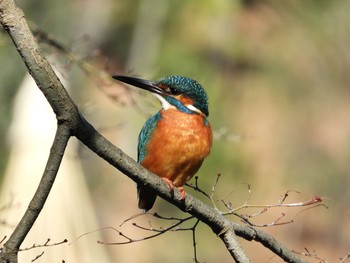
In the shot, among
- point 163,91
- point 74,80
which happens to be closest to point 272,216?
point 74,80

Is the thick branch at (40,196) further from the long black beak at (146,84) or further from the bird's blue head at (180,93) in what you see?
the bird's blue head at (180,93)

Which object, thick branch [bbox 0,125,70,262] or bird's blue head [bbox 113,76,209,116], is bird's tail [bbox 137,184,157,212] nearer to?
bird's blue head [bbox 113,76,209,116]

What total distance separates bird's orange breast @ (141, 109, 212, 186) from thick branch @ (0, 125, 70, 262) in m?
1.11

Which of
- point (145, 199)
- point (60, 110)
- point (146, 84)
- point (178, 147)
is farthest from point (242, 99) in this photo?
point (60, 110)

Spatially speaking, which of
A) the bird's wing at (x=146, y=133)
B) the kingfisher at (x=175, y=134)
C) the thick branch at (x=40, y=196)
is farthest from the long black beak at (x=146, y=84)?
the thick branch at (x=40, y=196)

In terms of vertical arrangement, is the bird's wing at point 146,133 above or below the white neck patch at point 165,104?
below

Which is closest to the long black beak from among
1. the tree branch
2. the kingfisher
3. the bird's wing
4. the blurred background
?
the kingfisher

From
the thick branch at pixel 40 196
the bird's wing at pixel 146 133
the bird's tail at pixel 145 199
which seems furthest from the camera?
the bird's tail at pixel 145 199

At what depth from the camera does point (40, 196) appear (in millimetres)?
2334

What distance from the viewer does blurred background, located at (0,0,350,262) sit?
9875 mm

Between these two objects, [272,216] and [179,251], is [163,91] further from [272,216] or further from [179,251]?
[272,216]

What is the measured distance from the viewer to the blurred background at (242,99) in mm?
9875

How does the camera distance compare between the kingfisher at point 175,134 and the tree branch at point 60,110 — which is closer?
the tree branch at point 60,110

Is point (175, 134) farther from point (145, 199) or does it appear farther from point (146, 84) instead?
point (145, 199)
